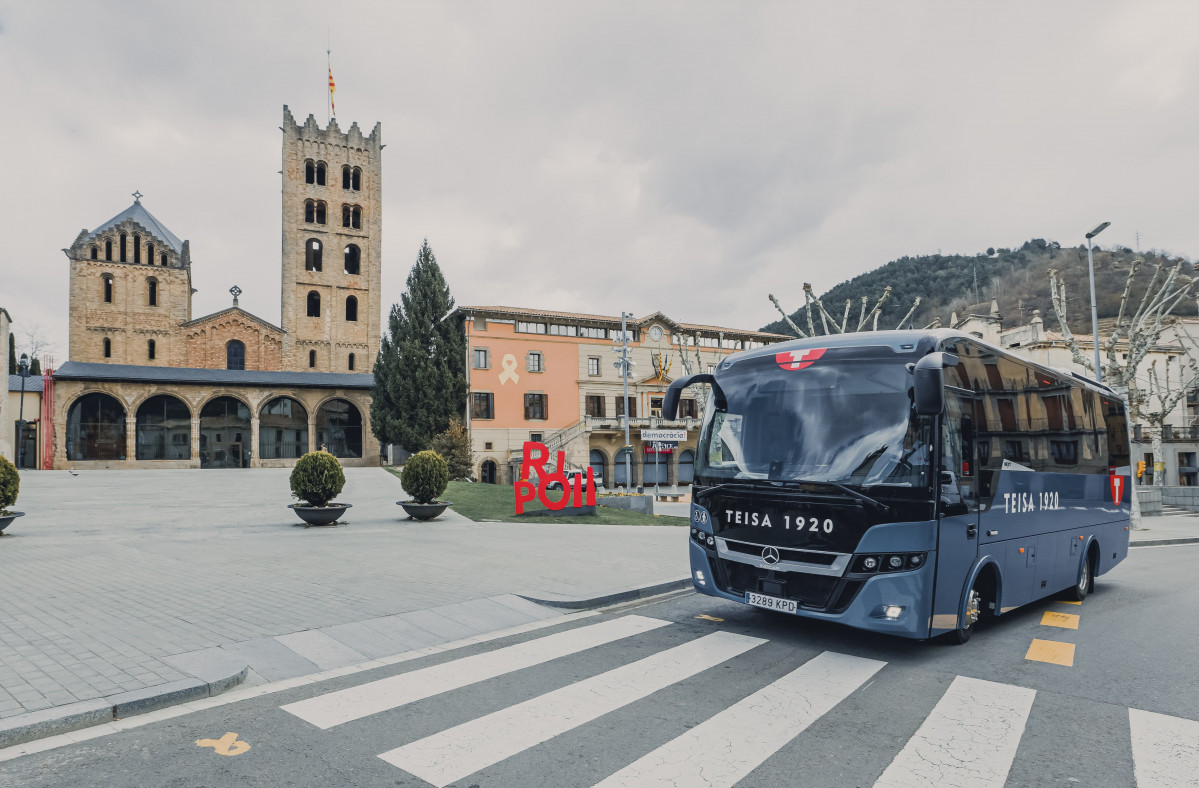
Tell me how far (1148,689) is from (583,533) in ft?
35.1

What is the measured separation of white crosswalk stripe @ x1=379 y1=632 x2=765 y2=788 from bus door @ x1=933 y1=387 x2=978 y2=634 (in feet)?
5.97

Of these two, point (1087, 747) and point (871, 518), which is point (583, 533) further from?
point (1087, 747)

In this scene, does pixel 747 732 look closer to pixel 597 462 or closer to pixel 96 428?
pixel 597 462

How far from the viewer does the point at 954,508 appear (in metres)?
5.89

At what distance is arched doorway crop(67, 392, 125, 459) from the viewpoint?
1630 inches

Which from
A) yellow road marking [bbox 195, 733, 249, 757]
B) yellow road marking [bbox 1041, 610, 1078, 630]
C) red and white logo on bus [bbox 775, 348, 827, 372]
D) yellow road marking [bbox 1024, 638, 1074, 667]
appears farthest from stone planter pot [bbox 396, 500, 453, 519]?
yellow road marking [bbox 1024, 638, 1074, 667]

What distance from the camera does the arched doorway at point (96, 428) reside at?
41.4 metres

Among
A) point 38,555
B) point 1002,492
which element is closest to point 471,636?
point 1002,492

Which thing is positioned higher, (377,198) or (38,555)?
(377,198)

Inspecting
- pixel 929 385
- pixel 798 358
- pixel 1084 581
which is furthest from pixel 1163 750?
pixel 1084 581

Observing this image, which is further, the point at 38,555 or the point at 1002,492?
the point at 38,555

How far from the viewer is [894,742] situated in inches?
165

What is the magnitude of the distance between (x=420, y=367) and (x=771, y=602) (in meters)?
38.9

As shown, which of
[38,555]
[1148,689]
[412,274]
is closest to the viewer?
[1148,689]
